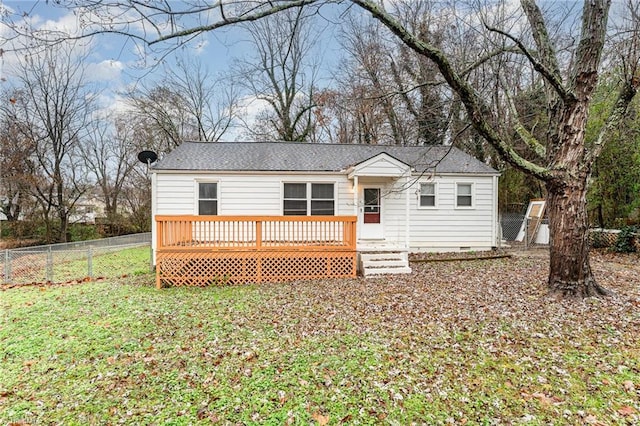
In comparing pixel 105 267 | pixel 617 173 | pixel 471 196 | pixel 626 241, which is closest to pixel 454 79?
pixel 471 196

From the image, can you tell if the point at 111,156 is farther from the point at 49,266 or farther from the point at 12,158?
the point at 49,266

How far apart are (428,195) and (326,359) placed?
350 inches

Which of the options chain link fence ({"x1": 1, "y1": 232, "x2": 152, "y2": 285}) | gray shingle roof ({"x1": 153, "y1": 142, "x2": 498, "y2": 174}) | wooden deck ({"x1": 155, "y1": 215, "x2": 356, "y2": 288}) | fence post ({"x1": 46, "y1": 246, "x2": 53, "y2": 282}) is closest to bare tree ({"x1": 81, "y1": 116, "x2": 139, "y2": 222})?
chain link fence ({"x1": 1, "y1": 232, "x2": 152, "y2": 285})

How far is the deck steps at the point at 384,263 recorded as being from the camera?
808 centimetres

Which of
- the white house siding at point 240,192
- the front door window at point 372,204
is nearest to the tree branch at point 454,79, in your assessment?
the front door window at point 372,204

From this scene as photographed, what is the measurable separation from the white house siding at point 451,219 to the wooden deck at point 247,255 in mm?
4270

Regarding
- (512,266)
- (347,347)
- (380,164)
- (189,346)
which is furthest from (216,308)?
(512,266)

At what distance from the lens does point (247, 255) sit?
779cm

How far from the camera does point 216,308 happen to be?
562 centimetres

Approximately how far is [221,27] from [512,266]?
8857 mm

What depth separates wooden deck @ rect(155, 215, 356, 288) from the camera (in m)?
7.52

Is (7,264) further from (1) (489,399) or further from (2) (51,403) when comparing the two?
(1) (489,399)

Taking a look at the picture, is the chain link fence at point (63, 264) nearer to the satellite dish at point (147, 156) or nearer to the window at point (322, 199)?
the satellite dish at point (147, 156)

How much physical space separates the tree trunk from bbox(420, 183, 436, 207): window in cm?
573
